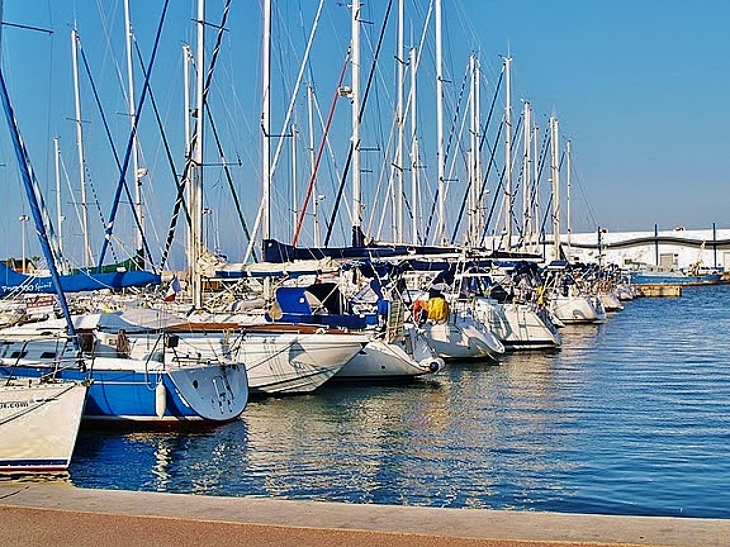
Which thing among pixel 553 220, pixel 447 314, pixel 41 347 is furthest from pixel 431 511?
pixel 553 220

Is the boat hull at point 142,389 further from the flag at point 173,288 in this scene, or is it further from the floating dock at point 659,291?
the floating dock at point 659,291

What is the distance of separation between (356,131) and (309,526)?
26444mm

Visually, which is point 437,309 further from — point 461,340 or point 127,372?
point 127,372

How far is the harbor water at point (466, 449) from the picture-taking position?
14891 mm

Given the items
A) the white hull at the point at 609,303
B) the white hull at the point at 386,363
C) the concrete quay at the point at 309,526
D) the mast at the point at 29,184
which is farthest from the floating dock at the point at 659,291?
the concrete quay at the point at 309,526

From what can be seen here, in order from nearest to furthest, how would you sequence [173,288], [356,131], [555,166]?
[356,131]
[173,288]
[555,166]

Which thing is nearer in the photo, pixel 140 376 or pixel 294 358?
pixel 140 376

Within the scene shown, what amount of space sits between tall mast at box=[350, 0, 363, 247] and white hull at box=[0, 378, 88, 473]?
1812 centimetres

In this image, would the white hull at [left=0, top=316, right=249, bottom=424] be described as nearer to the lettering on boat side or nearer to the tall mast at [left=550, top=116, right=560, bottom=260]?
the lettering on boat side

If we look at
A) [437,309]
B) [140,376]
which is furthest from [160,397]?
[437,309]

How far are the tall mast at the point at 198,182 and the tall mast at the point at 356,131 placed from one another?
18.2 feet

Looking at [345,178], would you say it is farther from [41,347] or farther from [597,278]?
[597,278]

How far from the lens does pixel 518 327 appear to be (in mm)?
41094

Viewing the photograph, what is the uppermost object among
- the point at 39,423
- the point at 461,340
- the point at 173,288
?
the point at 173,288
